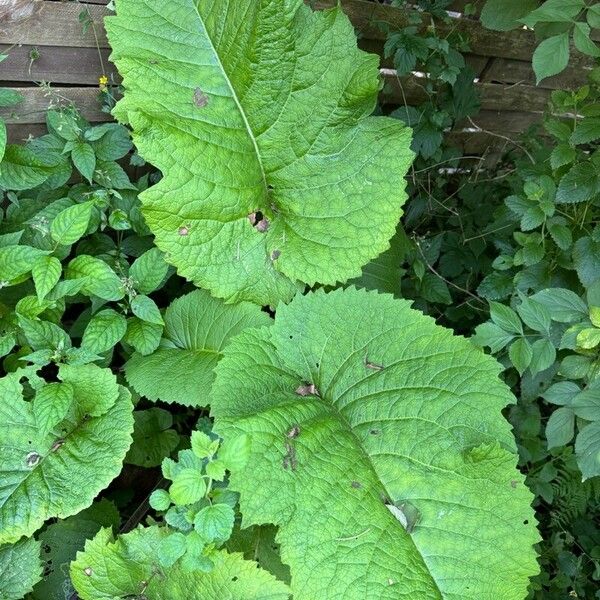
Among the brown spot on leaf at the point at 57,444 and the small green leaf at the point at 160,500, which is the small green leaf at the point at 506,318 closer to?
the small green leaf at the point at 160,500

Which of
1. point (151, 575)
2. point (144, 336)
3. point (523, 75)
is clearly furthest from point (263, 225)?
point (523, 75)

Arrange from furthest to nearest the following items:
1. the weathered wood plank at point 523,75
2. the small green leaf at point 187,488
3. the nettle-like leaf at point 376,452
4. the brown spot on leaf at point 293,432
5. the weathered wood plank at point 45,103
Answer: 1. the weathered wood plank at point 523,75
2. the weathered wood plank at point 45,103
3. the brown spot on leaf at point 293,432
4. the nettle-like leaf at point 376,452
5. the small green leaf at point 187,488

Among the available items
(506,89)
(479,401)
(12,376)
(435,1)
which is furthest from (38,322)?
(506,89)

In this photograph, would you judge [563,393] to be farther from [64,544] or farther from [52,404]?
[64,544]

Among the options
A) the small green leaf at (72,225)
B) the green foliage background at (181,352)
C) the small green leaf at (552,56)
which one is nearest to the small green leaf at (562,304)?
the green foliage background at (181,352)

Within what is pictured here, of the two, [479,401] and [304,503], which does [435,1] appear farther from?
[304,503]
